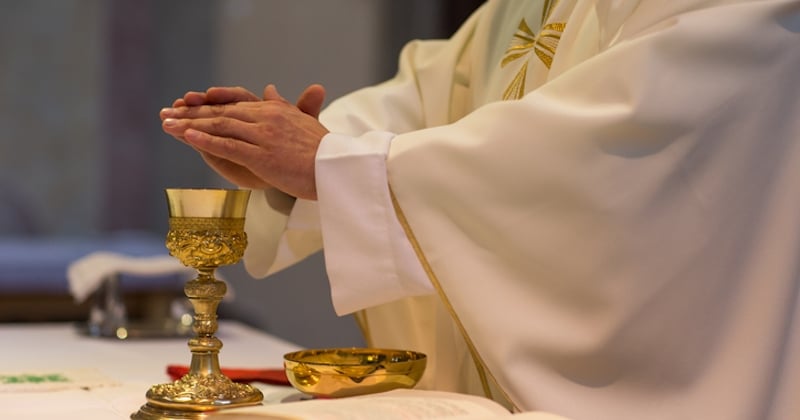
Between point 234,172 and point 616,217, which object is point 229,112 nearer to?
point 234,172

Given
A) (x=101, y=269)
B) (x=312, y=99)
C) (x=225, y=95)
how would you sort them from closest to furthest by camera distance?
(x=225, y=95) < (x=312, y=99) < (x=101, y=269)

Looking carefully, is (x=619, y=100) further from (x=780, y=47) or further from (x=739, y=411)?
(x=739, y=411)

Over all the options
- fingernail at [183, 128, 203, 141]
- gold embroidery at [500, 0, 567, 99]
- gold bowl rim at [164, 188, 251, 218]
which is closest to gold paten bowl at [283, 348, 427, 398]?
gold bowl rim at [164, 188, 251, 218]

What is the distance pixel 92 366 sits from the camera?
2225 mm

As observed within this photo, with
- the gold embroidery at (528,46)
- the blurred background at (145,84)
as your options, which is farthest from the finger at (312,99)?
the blurred background at (145,84)

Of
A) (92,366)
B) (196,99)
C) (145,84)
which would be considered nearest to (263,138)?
(196,99)

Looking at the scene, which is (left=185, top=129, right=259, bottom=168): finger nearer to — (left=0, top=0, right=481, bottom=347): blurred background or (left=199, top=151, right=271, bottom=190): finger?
(left=199, top=151, right=271, bottom=190): finger

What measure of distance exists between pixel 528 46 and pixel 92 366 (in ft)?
3.38

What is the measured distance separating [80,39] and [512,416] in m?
6.57

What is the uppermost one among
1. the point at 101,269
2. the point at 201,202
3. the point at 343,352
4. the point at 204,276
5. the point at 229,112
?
the point at 229,112

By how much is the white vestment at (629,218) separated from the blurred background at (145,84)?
16.4 ft

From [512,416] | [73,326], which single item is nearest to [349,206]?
[512,416]

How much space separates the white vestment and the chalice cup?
0.14 meters

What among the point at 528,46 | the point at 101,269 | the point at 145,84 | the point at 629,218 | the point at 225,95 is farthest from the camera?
the point at 145,84
